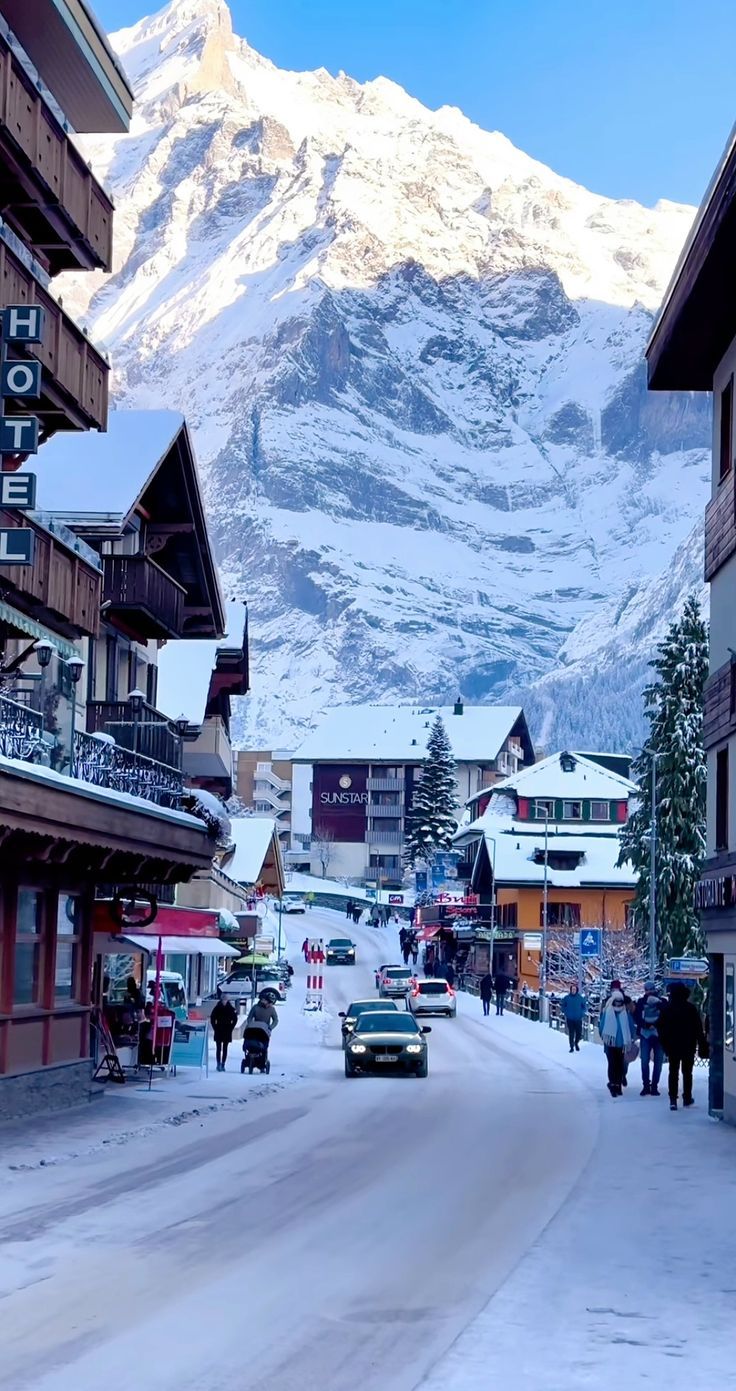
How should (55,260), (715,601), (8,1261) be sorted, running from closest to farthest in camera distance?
(8,1261)
(715,601)
(55,260)

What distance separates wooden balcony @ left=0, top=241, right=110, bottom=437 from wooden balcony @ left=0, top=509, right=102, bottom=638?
2013 mm

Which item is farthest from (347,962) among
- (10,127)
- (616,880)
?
(10,127)

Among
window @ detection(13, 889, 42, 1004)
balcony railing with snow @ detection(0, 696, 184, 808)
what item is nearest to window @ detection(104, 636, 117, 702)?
balcony railing with snow @ detection(0, 696, 184, 808)

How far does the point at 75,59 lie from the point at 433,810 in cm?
13211

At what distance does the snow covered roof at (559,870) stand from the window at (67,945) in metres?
71.2

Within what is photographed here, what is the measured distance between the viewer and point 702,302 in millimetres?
24703

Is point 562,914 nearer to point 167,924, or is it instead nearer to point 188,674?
point 188,674

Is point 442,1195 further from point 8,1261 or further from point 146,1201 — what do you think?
point 8,1261

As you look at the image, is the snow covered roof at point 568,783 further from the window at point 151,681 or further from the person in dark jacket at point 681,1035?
the person in dark jacket at point 681,1035

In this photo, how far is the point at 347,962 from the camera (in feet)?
339

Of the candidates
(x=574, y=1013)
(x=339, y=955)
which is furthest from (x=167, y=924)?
(x=339, y=955)

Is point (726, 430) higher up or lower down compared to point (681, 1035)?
higher up

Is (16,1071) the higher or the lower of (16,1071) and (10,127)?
the lower

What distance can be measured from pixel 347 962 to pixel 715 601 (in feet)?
258
